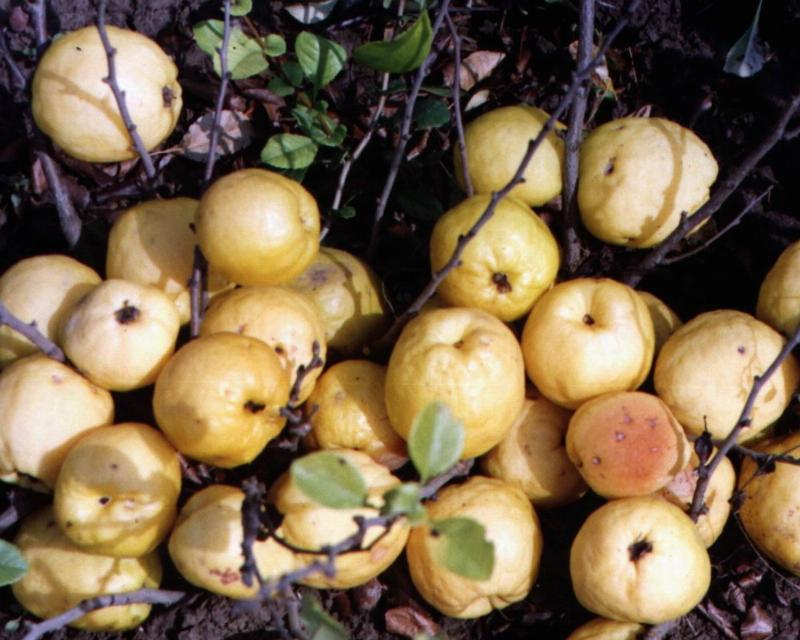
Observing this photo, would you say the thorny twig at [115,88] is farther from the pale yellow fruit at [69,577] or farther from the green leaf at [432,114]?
the pale yellow fruit at [69,577]

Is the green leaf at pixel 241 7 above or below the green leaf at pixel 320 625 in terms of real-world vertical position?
above

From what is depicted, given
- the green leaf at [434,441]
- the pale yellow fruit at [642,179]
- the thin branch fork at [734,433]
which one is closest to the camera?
the green leaf at [434,441]

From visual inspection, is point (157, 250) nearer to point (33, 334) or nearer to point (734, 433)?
point (33, 334)

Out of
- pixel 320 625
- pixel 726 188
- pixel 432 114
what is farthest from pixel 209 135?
pixel 320 625

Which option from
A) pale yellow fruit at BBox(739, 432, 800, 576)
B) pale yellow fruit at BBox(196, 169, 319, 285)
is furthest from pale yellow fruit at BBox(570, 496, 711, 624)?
pale yellow fruit at BBox(196, 169, 319, 285)

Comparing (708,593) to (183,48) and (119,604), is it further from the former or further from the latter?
(183,48)

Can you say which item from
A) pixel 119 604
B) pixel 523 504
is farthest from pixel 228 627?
pixel 523 504

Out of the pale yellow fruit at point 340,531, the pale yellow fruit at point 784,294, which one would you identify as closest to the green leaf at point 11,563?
the pale yellow fruit at point 340,531
